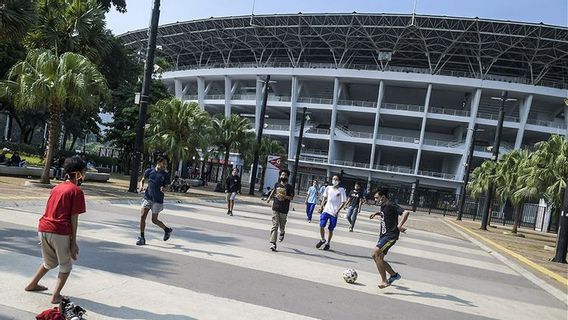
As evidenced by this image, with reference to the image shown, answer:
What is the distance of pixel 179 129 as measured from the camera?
89.2ft

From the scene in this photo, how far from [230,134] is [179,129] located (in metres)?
8.54

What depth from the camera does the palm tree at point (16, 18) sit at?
545 inches

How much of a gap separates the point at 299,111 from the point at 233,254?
55062 millimetres

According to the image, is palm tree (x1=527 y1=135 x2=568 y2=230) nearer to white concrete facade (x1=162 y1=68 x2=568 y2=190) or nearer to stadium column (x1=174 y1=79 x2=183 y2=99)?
white concrete facade (x1=162 y1=68 x2=568 y2=190)

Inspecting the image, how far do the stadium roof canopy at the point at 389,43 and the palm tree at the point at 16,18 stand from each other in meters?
44.8

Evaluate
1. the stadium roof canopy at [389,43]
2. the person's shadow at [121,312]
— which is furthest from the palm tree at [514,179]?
the stadium roof canopy at [389,43]

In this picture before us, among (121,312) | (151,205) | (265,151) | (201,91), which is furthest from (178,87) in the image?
(121,312)

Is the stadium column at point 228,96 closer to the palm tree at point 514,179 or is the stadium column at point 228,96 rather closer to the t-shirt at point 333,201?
the palm tree at point 514,179

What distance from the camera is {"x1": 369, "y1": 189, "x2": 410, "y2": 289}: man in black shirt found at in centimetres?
769

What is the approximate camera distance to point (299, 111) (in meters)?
63.7

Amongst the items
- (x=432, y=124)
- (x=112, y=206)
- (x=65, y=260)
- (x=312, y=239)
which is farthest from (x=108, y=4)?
(x=432, y=124)

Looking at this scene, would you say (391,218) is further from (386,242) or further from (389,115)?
(389,115)

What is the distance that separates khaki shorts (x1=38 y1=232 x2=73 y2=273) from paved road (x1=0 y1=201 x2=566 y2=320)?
486 millimetres

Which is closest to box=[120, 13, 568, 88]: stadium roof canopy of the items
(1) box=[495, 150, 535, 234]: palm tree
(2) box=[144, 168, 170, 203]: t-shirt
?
(1) box=[495, 150, 535, 234]: palm tree
